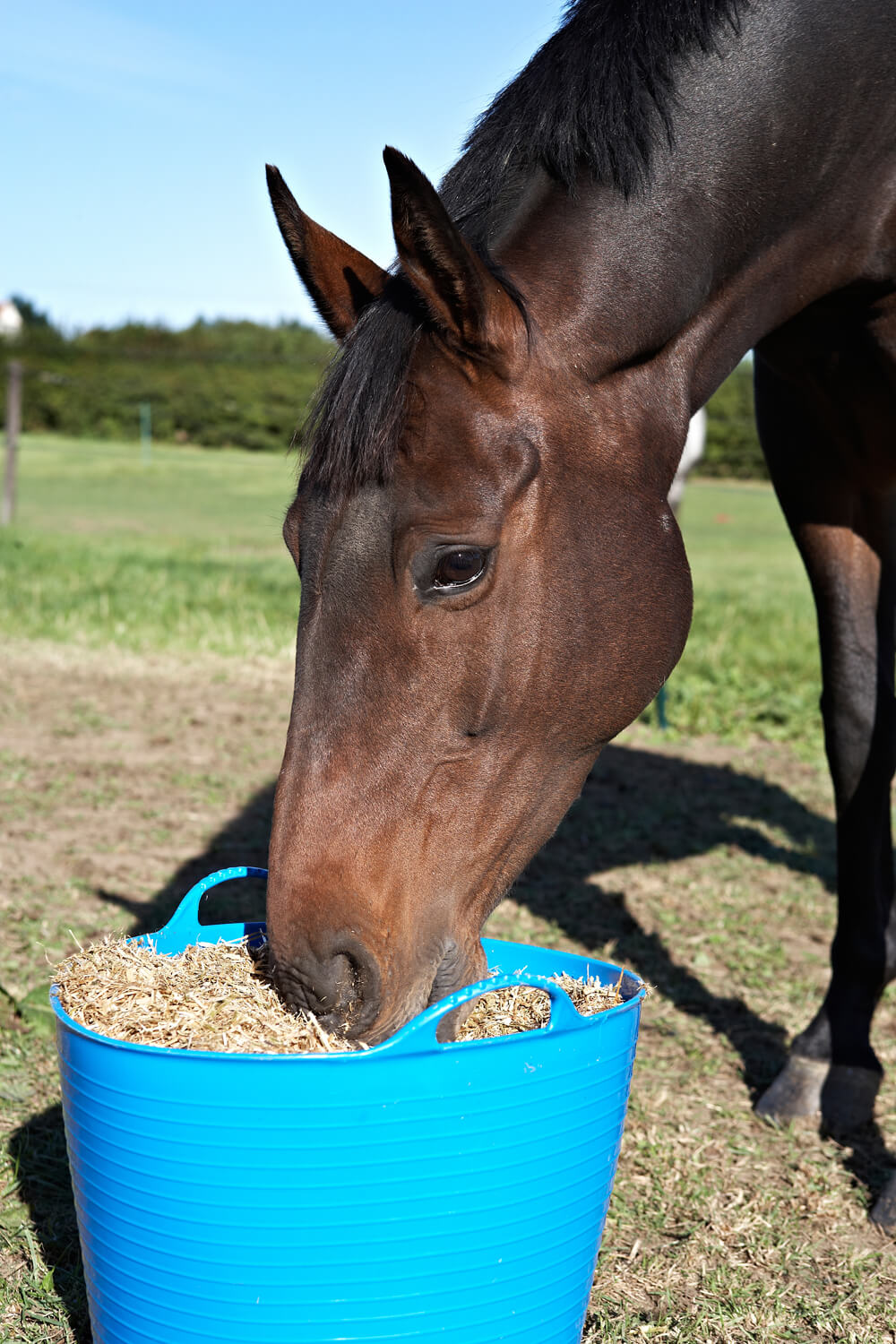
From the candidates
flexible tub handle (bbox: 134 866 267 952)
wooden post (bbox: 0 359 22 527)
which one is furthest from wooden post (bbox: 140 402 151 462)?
flexible tub handle (bbox: 134 866 267 952)

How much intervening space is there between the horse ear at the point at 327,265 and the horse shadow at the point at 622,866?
1.73 metres

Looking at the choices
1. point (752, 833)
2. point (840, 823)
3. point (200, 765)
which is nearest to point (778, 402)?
→ point (840, 823)

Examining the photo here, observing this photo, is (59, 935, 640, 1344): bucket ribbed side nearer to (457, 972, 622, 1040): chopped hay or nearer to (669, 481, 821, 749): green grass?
(457, 972, 622, 1040): chopped hay

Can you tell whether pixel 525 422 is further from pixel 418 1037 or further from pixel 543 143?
pixel 418 1037

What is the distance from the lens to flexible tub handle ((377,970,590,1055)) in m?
1.50

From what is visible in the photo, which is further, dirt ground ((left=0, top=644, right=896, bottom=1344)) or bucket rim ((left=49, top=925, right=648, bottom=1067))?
dirt ground ((left=0, top=644, right=896, bottom=1344))

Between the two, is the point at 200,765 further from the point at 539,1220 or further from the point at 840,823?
the point at 539,1220

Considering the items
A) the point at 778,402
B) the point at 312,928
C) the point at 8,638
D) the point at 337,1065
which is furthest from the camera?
the point at 8,638

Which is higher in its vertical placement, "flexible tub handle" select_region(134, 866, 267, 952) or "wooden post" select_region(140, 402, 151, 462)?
"wooden post" select_region(140, 402, 151, 462)

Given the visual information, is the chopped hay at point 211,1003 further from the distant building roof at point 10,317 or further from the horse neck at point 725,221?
the distant building roof at point 10,317

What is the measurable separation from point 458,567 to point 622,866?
3.03m

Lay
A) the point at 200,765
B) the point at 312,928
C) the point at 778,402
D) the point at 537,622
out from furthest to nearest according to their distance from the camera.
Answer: the point at 200,765, the point at 778,402, the point at 537,622, the point at 312,928

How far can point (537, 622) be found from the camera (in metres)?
1.79

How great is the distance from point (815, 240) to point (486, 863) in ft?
4.45
